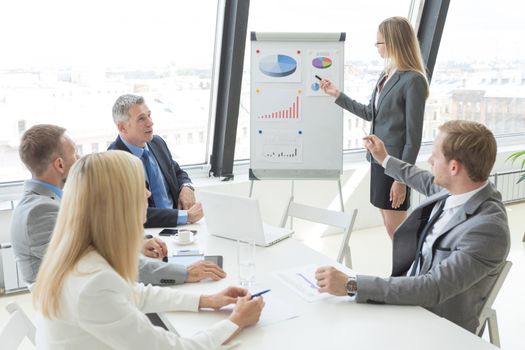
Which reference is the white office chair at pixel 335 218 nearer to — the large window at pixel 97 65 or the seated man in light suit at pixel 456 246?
the seated man in light suit at pixel 456 246

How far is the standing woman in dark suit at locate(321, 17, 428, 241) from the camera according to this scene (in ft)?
12.1

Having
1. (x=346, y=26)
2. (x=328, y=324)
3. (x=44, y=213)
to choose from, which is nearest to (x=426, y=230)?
(x=328, y=324)

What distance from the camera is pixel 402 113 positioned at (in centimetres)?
374

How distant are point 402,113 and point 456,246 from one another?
1802 mm

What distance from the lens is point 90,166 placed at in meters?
1.54

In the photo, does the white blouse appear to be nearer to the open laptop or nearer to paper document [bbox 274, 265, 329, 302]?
paper document [bbox 274, 265, 329, 302]

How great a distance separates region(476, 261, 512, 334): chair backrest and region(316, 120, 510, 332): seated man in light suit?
0.02 m

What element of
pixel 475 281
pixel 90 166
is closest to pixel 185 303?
pixel 90 166

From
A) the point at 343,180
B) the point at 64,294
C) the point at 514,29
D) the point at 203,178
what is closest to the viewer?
the point at 64,294

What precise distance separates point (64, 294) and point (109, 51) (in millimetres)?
3201

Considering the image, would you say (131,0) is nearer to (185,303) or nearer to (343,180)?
(343,180)

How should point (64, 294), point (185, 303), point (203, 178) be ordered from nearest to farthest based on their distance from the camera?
point (64, 294), point (185, 303), point (203, 178)

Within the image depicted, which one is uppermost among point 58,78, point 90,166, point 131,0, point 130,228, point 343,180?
point 131,0

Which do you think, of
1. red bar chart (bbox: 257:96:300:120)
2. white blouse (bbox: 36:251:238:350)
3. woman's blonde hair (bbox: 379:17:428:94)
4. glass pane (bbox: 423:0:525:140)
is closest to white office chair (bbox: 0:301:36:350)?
white blouse (bbox: 36:251:238:350)
